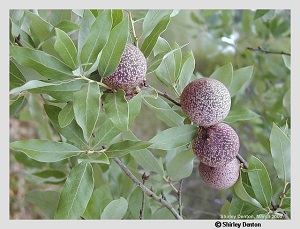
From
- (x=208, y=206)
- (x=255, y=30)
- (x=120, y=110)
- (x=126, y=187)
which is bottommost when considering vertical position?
(x=208, y=206)

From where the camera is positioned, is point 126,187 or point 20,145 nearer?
point 20,145

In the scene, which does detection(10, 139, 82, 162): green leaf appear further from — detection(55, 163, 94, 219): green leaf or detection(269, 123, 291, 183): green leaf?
detection(269, 123, 291, 183): green leaf

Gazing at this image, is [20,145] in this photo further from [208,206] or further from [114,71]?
[208,206]

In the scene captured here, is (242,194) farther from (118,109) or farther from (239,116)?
(118,109)

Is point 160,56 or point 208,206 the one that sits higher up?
point 160,56

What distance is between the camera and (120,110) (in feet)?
1.89

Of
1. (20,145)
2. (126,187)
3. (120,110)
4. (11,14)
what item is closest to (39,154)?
(20,145)

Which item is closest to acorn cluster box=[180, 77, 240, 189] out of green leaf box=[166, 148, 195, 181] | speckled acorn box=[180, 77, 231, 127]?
speckled acorn box=[180, 77, 231, 127]

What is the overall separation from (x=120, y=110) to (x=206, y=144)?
185 millimetres

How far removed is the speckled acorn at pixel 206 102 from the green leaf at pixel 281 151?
0.11 meters

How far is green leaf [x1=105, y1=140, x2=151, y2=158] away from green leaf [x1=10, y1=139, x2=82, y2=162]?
0.17 ft

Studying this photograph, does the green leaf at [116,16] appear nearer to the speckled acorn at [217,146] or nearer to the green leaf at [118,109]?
the green leaf at [118,109]

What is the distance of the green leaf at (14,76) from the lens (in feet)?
2.27

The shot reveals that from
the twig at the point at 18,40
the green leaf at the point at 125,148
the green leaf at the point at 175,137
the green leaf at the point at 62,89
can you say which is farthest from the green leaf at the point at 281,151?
the twig at the point at 18,40
